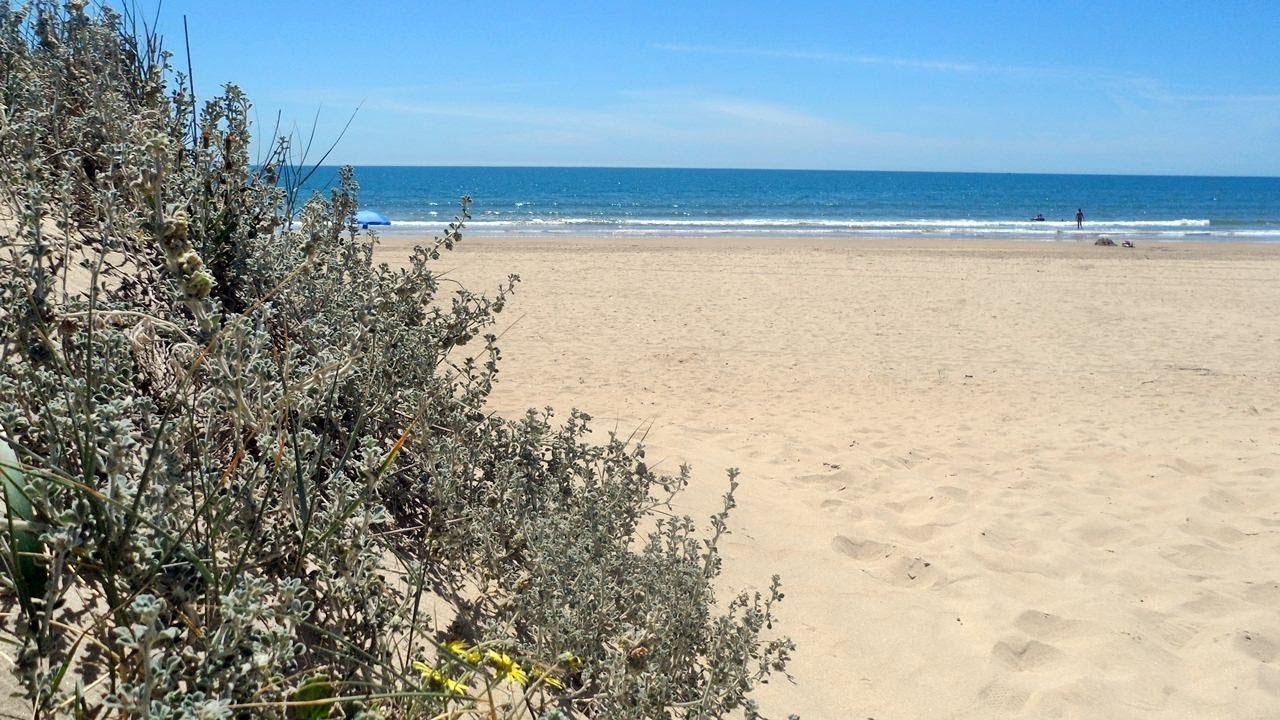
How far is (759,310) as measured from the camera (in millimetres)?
11938

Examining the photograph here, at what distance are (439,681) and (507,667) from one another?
13.0 inches

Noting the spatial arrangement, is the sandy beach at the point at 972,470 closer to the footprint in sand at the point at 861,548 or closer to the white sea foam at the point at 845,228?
the footprint in sand at the point at 861,548

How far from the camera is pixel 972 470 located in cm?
565

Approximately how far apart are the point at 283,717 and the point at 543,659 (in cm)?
92

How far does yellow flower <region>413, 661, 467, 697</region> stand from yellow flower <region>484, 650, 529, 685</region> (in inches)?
5.9

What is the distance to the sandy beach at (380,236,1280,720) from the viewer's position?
11.3 feet

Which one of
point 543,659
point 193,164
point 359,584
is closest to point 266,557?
point 359,584

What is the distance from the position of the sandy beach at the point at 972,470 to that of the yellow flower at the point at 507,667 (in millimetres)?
1059

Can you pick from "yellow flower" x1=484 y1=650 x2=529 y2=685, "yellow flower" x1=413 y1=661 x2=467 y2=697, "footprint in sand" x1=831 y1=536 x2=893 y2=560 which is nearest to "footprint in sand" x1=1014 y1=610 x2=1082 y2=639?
"footprint in sand" x1=831 y1=536 x2=893 y2=560

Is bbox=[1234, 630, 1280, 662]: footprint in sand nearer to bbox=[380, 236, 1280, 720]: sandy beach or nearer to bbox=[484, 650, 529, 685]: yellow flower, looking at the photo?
bbox=[380, 236, 1280, 720]: sandy beach

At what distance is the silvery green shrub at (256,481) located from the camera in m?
1.59

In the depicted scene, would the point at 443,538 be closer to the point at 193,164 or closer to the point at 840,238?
the point at 193,164

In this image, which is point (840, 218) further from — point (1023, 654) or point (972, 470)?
point (1023, 654)

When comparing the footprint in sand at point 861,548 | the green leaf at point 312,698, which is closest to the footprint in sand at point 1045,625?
the footprint in sand at point 861,548
